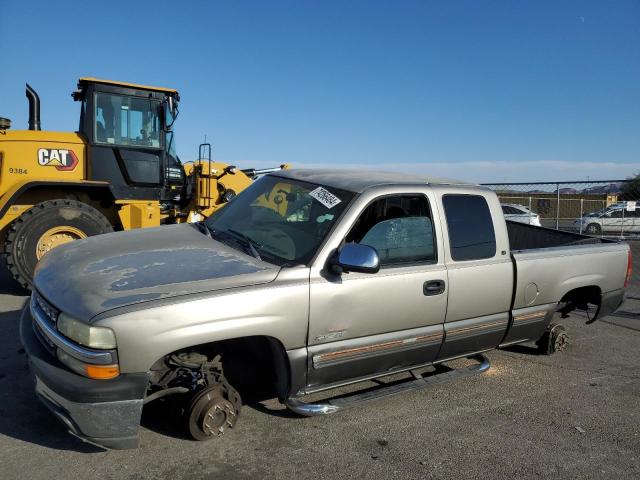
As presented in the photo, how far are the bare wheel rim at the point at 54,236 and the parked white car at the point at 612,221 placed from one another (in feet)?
53.1

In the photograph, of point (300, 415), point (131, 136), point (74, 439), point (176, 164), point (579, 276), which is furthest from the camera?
point (176, 164)

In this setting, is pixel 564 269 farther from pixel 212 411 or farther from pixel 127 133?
pixel 127 133

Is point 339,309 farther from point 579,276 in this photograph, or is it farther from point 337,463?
point 579,276

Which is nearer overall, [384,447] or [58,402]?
[58,402]

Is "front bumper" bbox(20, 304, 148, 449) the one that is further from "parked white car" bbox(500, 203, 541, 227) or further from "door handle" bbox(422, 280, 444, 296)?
"parked white car" bbox(500, 203, 541, 227)

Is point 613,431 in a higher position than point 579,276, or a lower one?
lower

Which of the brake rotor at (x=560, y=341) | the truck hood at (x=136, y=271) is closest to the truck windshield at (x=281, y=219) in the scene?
the truck hood at (x=136, y=271)

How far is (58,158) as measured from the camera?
7250mm

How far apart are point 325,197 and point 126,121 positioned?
537cm

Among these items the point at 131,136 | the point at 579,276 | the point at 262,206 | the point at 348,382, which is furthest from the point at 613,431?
the point at 131,136

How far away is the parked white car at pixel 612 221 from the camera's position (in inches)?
676

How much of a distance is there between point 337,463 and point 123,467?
1244 millimetres

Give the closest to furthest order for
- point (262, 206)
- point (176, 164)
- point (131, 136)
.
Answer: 1. point (262, 206)
2. point (131, 136)
3. point (176, 164)

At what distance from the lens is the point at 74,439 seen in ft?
10.2
